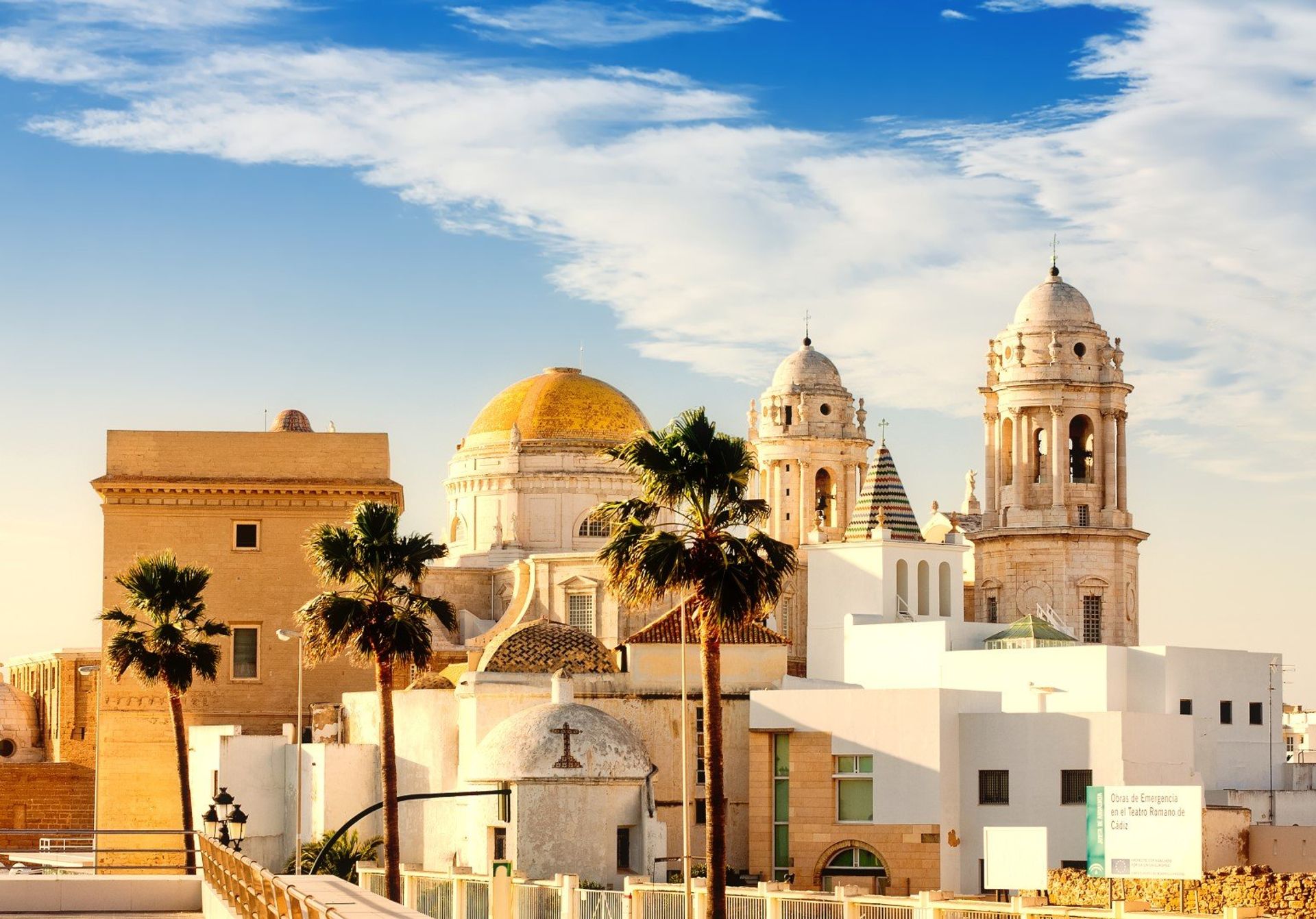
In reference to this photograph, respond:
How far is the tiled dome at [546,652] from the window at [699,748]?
2385mm

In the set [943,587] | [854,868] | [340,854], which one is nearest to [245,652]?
[340,854]

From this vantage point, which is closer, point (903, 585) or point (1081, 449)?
point (903, 585)

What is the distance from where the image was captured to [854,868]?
2042 inches

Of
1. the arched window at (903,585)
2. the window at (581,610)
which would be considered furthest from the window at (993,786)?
the window at (581,610)

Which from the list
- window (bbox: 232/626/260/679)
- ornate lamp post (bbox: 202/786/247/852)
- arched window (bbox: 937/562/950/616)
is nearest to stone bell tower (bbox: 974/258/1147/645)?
arched window (bbox: 937/562/950/616)

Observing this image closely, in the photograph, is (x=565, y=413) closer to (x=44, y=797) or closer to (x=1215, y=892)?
(x=44, y=797)

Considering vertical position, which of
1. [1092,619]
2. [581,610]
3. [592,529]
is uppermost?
[592,529]

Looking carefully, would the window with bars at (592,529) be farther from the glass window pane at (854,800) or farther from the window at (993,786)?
the window at (993,786)

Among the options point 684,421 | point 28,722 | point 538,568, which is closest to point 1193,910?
point 684,421

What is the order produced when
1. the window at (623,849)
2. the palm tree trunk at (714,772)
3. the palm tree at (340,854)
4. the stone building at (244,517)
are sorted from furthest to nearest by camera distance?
the stone building at (244,517)
the palm tree at (340,854)
the window at (623,849)
the palm tree trunk at (714,772)

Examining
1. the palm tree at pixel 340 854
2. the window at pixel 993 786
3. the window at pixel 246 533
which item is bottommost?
the palm tree at pixel 340 854

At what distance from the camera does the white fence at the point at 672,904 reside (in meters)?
27.4

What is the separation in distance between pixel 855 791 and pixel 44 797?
35.9 metres

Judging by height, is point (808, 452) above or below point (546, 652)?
above
